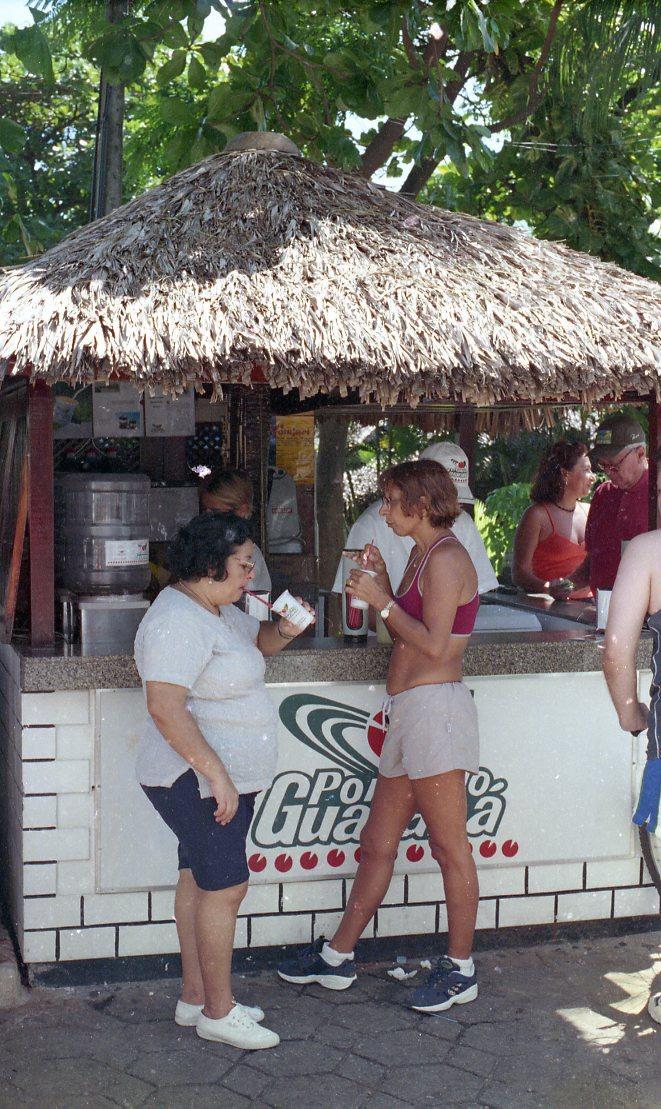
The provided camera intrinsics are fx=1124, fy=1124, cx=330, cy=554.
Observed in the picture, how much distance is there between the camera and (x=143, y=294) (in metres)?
4.29

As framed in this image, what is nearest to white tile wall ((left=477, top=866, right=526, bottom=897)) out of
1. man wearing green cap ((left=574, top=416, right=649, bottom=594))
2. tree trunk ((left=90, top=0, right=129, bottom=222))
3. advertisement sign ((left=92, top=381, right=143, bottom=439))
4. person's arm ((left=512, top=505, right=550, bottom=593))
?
man wearing green cap ((left=574, top=416, right=649, bottom=594))

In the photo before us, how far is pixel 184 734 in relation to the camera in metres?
3.51

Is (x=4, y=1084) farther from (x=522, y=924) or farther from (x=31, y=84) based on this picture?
(x=31, y=84)

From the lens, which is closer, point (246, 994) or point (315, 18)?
point (246, 994)

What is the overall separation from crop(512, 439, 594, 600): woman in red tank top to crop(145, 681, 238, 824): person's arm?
3.63 meters

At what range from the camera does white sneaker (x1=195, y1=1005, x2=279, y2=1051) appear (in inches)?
149

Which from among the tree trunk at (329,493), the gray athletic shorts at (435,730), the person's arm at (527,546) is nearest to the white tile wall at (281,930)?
the gray athletic shorts at (435,730)

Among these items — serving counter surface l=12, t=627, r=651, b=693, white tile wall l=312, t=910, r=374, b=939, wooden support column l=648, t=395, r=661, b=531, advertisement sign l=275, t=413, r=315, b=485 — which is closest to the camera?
serving counter surface l=12, t=627, r=651, b=693

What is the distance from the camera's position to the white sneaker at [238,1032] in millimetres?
3781

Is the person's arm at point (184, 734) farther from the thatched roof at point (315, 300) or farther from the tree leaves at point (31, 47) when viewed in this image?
the tree leaves at point (31, 47)

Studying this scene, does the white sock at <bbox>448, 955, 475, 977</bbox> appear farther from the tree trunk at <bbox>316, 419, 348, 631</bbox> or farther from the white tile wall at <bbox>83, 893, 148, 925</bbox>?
the tree trunk at <bbox>316, 419, 348, 631</bbox>

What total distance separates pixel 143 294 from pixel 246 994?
2.70 meters

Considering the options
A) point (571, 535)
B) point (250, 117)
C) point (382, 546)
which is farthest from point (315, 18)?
point (382, 546)

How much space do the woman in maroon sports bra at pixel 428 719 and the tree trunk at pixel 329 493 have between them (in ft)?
16.9
